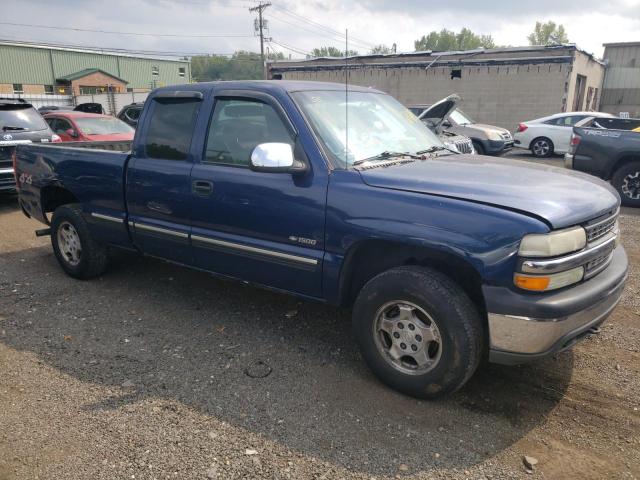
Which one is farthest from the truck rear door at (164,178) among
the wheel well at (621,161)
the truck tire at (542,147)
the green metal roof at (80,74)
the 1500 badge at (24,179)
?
the green metal roof at (80,74)

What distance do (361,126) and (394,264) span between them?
1.11 meters

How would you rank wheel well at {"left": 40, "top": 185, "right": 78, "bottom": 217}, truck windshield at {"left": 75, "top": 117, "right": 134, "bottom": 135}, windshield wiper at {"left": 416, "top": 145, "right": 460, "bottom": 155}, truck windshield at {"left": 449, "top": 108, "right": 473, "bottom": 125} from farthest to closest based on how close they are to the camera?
truck windshield at {"left": 449, "top": 108, "right": 473, "bottom": 125} → truck windshield at {"left": 75, "top": 117, "right": 134, "bottom": 135} → wheel well at {"left": 40, "top": 185, "right": 78, "bottom": 217} → windshield wiper at {"left": 416, "top": 145, "right": 460, "bottom": 155}

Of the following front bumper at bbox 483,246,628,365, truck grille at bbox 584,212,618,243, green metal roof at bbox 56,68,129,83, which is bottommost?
front bumper at bbox 483,246,628,365

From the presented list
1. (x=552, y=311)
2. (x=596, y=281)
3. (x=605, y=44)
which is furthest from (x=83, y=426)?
(x=605, y=44)

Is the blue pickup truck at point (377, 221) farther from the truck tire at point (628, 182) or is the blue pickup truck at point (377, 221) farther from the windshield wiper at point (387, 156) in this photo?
the truck tire at point (628, 182)

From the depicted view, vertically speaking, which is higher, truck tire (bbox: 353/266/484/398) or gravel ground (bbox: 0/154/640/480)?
truck tire (bbox: 353/266/484/398)

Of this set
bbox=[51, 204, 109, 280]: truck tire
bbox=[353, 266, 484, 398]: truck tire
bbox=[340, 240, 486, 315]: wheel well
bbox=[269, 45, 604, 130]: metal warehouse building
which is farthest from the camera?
A: bbox=[269, 45, 604, 130]: metal warehouse building

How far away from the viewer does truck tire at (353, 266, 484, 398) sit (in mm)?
2893

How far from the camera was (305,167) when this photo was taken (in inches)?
132

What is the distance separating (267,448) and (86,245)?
3.28 metres

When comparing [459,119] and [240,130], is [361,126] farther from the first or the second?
[459,119]

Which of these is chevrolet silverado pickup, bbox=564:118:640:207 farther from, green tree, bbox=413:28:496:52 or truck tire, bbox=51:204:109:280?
green tree, bbox=413:28:496:52

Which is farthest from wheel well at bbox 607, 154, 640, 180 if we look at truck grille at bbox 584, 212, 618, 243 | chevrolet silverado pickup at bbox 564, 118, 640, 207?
truck grille at bbox 584, 212, 618, 243

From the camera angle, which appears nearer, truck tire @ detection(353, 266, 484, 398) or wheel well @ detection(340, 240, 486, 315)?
truck tire @ detection(353, 266, 484, 398)
